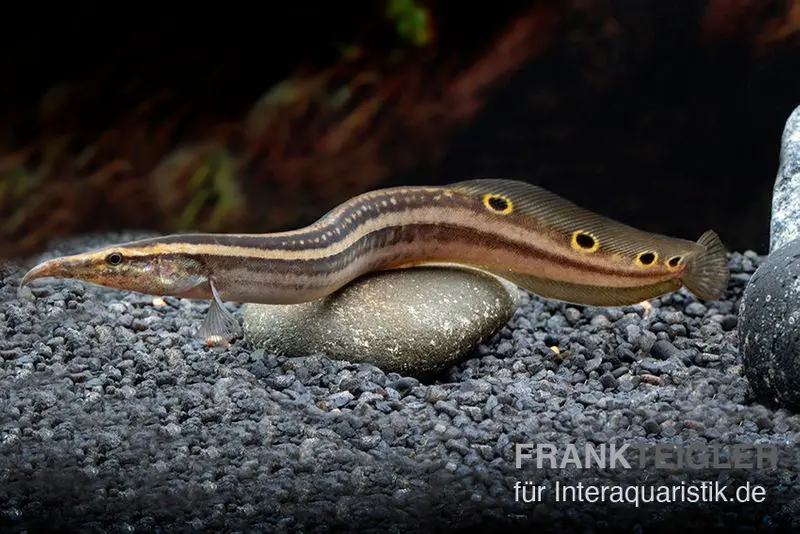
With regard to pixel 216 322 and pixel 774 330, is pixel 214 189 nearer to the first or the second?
pixel 216 322

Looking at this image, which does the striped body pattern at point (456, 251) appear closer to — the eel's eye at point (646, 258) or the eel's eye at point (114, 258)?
the eel's eye at point (646, 258)

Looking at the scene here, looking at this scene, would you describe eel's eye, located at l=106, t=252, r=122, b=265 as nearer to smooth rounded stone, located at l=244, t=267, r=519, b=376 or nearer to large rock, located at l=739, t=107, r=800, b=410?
smooth rounded stone, located at l=244, t=267, r=519, b=376

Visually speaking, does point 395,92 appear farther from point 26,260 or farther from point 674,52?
point 674,52

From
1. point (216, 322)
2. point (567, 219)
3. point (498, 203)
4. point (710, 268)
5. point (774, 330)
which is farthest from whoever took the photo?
point (498, 203)

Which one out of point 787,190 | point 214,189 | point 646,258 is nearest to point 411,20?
point 214,189

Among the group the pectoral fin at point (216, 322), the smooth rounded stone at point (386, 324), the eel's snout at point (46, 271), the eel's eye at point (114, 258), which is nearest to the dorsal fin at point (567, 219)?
the smooth rounded stone at point (386, 324)
